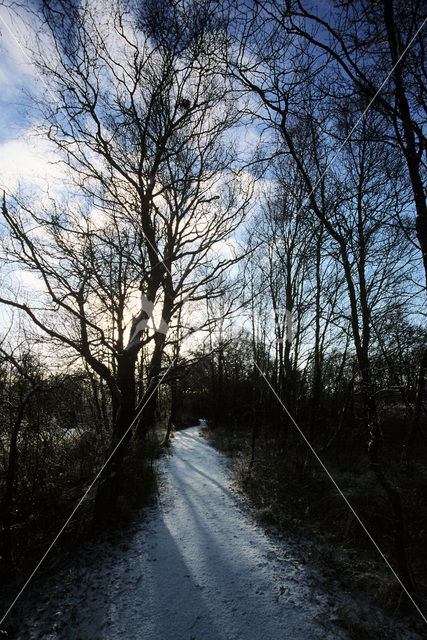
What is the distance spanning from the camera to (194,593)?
396 centimetres

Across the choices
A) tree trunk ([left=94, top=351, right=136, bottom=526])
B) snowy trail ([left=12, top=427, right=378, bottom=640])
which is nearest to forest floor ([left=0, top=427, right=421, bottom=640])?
snowy trail ([left=12, top=427, right=378, bottom=640])

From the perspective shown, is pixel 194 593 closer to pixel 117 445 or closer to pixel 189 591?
pixel 189 591

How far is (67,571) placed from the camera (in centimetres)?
433

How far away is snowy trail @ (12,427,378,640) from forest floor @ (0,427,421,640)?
1cm

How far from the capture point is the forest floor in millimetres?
3371

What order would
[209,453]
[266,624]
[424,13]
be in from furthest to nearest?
[209,453] < [266,624] < [424,13]

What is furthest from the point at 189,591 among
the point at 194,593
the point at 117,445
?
the point at 117,445

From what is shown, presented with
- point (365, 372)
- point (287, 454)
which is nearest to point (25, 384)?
point (365, 372)

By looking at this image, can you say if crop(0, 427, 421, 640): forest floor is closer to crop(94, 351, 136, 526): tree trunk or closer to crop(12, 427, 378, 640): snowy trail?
crop(12, 427, 378, 640): snowy trail

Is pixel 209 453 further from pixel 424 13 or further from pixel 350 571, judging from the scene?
pixel 424 13

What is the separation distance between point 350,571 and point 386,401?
2.71 meters

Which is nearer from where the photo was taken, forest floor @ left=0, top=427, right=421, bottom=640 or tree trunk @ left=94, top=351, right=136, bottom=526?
forest floor @ left=0, top=427, right=421, bottom=640

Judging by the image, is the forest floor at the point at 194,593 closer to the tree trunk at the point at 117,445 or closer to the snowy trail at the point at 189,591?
the snowy trail at the point at 189,591

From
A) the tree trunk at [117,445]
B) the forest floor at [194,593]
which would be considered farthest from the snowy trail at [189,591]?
the tree trunk at [117,445]
